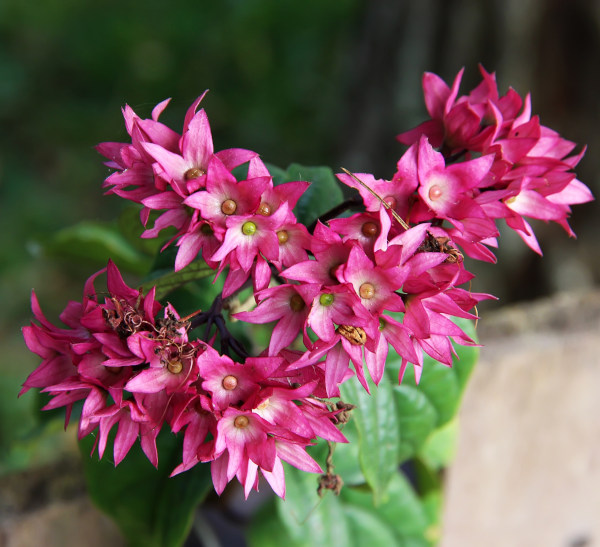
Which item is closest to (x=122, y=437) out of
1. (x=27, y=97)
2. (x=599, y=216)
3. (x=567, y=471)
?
(x=567, y=471)

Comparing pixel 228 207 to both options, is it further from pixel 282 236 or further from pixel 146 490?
pixel 146 490

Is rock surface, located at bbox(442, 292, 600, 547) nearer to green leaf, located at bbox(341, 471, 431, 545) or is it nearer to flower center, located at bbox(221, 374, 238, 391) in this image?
green leaf, located at bbox(341, 471, 431, 545)

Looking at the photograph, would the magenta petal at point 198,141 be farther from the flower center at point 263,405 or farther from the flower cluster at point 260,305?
the flower center at point 263,405

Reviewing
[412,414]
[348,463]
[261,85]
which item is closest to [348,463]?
[348,463]

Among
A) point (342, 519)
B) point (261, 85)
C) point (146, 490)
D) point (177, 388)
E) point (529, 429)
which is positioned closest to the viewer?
point (177, 388)

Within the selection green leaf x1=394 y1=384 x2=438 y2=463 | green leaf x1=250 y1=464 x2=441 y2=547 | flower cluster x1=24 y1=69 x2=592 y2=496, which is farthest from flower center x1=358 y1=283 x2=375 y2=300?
green leaf x1=250 y1=464 x2=441 y2=547

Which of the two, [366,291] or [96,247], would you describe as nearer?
[366,291]
